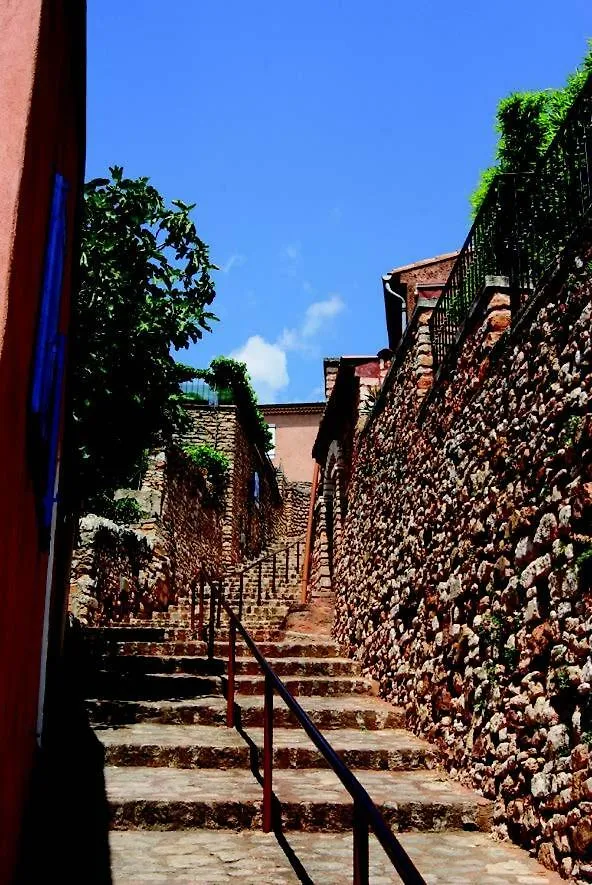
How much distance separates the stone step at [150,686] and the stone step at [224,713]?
15.9 inches

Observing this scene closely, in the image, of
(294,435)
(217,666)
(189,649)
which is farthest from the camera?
(294,435)

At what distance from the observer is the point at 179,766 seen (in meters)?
5.71

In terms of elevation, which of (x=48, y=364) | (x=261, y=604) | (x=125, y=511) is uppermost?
(x=125, y=511)

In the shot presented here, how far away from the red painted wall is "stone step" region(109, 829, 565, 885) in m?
0.80

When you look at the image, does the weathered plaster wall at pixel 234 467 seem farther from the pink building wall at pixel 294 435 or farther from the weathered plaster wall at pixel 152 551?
the pink building wall at pixel 294 435

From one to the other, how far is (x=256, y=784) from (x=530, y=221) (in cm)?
417

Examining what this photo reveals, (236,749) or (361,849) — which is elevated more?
(361,849)

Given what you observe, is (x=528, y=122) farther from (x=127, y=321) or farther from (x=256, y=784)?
(x=256, y=784)

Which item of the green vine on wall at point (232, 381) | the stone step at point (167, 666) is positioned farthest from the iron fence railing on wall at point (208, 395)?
the stone step at point (167, 666)

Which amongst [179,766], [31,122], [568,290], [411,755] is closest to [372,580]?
[411,755]

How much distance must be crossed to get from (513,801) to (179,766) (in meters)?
2.38

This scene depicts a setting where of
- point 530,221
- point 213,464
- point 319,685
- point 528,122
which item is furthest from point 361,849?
point 213,464

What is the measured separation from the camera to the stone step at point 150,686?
748cm

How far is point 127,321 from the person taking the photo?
23.6ft
